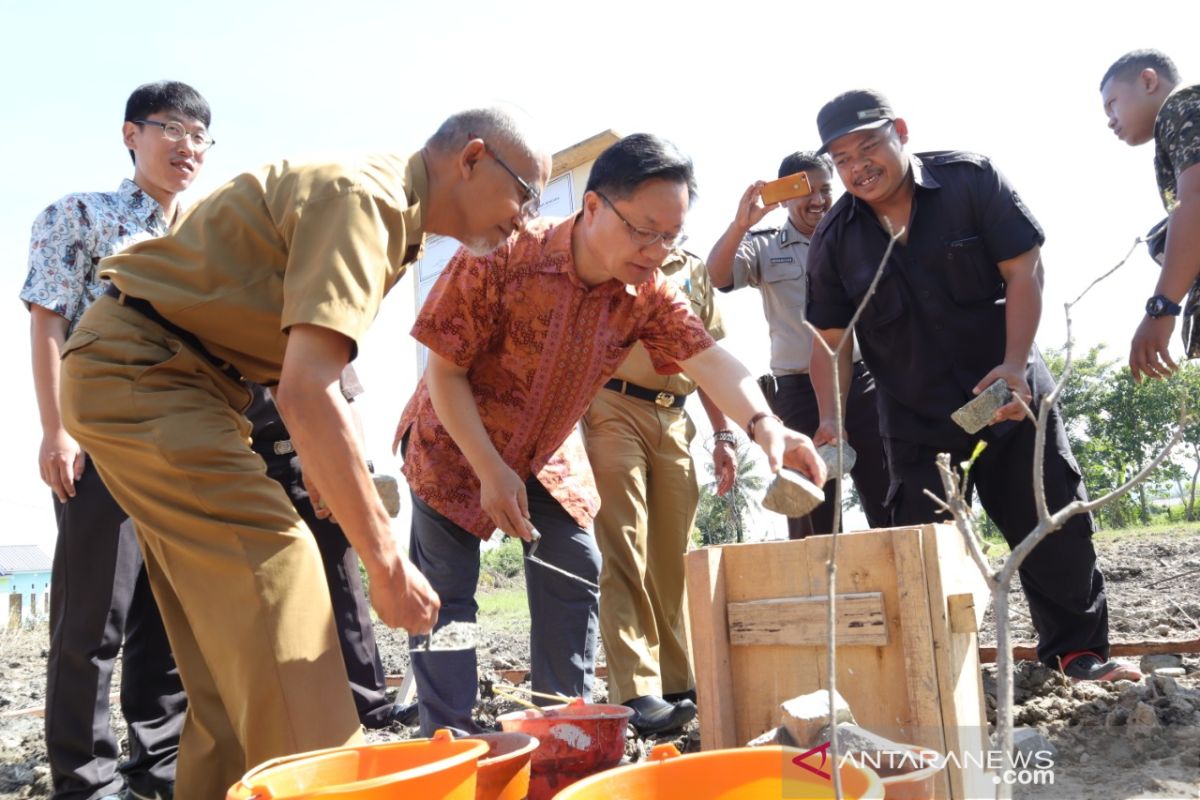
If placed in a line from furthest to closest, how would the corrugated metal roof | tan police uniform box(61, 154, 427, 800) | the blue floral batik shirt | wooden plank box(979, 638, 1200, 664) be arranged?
the corrugated metal roof → wooden plank box(979, 638, 1200, 664) → the blue floral batik shirt → tan police uniform box(61, 154, 427, 800)

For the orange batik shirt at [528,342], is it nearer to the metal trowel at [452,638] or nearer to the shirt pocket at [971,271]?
the metal trowel at [452,638]

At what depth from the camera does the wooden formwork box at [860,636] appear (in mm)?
2221

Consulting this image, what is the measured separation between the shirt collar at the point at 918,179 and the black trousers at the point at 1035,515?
969 mm

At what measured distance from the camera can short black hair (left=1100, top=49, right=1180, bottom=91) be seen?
3.65 meters

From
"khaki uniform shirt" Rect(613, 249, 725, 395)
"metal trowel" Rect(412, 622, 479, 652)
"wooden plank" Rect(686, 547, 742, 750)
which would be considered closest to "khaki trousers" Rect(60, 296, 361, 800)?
"metal trowel" Rect(412, 622, 479, 652)

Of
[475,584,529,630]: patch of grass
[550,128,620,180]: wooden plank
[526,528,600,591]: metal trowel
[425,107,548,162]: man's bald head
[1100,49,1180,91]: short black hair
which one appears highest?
[550,128,620,180]: wooden plank

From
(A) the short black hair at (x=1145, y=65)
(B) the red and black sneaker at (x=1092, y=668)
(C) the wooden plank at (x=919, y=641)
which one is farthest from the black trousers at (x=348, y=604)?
A: (A) the short black hair at (x=1145, y=65)

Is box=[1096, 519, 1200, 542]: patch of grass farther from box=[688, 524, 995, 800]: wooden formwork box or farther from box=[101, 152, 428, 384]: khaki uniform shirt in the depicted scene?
box=[101, 152, 428, 384]: khaki uniform shirt

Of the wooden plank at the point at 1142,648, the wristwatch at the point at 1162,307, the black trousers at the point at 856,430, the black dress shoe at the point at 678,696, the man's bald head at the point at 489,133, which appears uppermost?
the man's bald head at the point at 489,133

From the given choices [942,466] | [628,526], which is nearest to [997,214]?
[628,526]

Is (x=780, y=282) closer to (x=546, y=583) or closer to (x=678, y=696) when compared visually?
(x=678, y=696)

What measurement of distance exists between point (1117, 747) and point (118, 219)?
11.9 ft

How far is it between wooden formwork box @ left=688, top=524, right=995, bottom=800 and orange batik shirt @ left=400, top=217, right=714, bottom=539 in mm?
631

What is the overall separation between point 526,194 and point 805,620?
131cm
